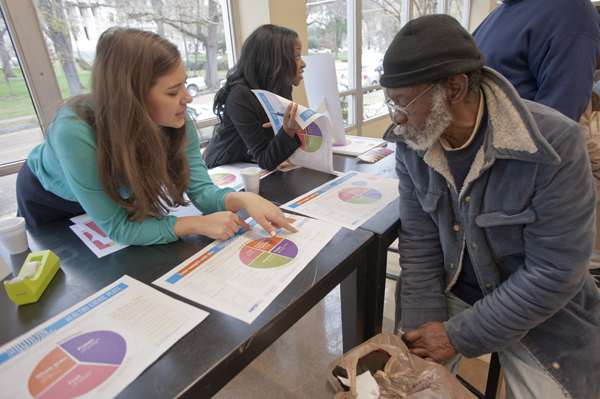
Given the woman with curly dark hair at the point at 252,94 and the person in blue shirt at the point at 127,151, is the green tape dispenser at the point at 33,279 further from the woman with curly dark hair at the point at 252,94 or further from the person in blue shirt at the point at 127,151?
the woman with curly dark hair at the point at 252,94

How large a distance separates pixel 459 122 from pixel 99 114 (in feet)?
3.00

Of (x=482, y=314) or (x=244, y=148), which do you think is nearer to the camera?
(x=482, y=314)

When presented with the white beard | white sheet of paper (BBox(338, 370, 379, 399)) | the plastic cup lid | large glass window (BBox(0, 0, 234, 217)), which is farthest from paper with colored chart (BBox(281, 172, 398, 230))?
large glass window (BBox(0, 0, 234, 217))

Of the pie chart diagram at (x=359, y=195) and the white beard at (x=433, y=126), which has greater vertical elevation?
the white beard at (x=433, y=126)

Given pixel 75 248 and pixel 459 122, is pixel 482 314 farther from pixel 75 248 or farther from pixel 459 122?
pixel 75 248

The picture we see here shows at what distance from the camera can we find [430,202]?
0.91 metres

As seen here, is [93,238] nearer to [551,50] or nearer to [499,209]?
[499,209]

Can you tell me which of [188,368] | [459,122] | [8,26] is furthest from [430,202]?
[8,26]

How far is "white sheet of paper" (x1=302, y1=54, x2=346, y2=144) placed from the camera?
5.39ft

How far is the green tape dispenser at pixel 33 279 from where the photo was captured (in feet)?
2.20

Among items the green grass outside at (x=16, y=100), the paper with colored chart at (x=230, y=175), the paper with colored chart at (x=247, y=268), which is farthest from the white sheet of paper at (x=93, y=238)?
the green grass outside at (x=16, y=100)

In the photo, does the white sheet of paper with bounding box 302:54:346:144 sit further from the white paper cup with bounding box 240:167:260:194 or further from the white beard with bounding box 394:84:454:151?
the white beard with bounding box 394:84:454:151

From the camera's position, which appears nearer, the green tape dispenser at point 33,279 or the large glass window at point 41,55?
the green tape dispenser at point 33,279

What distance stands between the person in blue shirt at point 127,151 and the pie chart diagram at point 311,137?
47 cm
